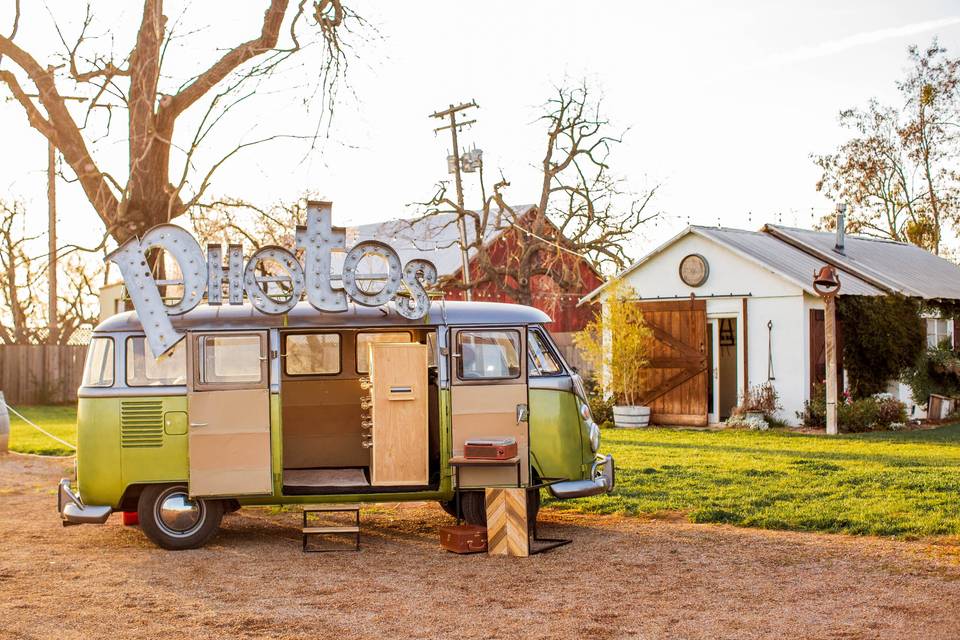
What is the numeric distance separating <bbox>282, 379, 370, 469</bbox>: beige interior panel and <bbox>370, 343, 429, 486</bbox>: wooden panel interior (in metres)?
1.19

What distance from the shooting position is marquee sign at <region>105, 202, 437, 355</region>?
9.59 m

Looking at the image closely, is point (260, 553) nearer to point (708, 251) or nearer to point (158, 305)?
point (158, 305)

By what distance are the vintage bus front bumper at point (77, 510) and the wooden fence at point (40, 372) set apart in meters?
21.2

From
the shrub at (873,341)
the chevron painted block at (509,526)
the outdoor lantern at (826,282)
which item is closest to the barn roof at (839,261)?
the shrub at (873,341)

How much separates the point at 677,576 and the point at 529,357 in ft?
8.57

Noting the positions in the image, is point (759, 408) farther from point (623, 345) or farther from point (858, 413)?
point (623, 345)

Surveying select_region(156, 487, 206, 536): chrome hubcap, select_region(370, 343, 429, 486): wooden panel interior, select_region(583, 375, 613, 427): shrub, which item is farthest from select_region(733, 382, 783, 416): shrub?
select_region(156, 487, 206, 536): chrome hubcap

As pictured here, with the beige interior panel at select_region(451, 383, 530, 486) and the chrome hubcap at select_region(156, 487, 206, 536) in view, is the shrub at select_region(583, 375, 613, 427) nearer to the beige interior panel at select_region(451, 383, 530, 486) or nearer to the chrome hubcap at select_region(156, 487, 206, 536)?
the beige interior panel at select_region(451, 383, 530, 486)

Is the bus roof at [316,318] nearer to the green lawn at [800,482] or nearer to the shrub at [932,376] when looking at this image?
the green lawn at [800,482]

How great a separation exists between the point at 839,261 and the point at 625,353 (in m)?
5.67

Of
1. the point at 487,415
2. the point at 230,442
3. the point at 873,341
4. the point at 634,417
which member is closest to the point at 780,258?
the point at 873,341

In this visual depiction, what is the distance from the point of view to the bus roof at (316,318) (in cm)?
982

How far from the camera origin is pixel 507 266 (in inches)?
1162

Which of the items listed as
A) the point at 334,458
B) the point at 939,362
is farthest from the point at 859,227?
the point at 334,458
